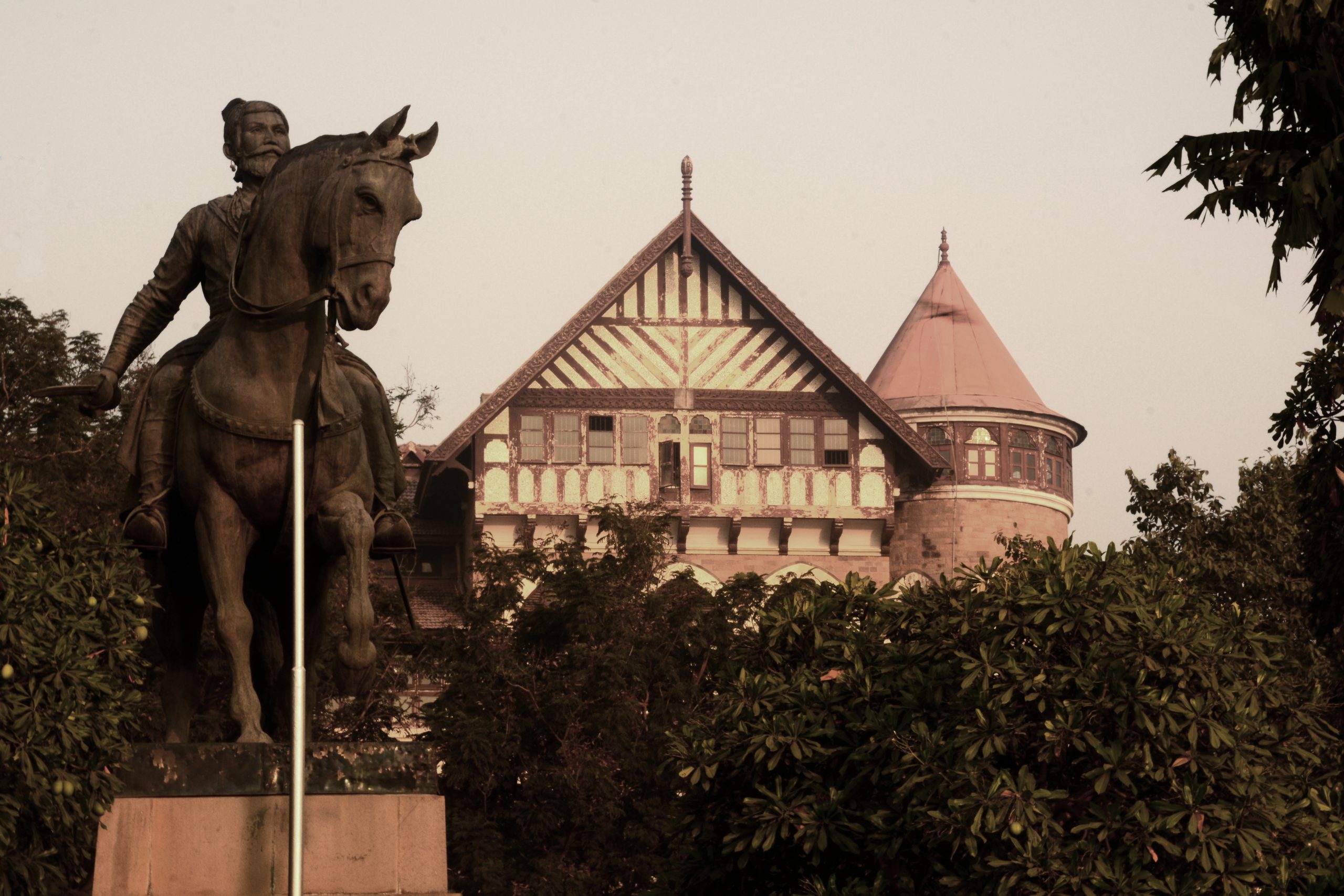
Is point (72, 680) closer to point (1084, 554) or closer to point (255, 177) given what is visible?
point (255, 177)

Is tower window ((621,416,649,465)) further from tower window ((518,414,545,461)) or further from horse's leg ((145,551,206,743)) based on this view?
horse's leg ((145,551,206,743))

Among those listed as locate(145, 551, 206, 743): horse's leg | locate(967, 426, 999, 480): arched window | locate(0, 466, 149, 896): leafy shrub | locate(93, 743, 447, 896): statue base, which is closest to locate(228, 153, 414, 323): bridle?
locate(145, 551, 206, 743): horse's leg

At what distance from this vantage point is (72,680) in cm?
1530

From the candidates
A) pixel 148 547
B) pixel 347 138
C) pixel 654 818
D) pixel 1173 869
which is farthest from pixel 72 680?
pixel 654 818

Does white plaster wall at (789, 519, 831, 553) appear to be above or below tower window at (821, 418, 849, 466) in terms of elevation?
below

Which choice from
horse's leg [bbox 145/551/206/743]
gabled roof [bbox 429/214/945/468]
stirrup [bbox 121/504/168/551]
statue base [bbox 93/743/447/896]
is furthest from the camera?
gabled roof [bbox 429/214/945/468]

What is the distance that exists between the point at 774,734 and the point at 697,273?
113ft

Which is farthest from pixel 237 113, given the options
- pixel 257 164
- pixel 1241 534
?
pixel 1241 534

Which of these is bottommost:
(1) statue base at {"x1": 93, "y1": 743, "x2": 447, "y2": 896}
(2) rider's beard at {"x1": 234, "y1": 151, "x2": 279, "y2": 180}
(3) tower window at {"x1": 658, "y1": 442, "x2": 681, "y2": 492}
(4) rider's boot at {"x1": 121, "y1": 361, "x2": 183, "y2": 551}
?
(1) statue base at {"x1": 93, "y1": 743, "x2": 447, "y2": 896}

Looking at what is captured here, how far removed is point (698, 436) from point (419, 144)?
43141mm

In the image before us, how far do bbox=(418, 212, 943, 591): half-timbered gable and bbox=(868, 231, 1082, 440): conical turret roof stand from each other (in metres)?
5.71

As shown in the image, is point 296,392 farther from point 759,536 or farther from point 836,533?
point 759,536

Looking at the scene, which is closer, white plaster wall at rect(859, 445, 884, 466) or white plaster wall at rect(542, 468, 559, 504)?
white plaster wall at rect(542, 468, 559, 504)

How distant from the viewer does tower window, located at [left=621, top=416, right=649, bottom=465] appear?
5416 cm
